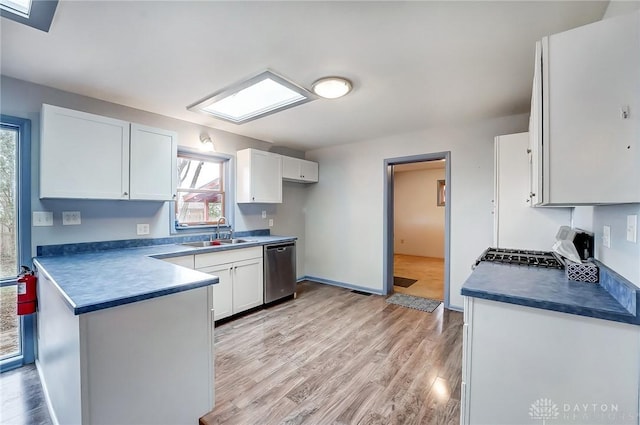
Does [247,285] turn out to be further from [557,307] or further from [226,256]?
[557,307]

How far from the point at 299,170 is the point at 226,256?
1.95 m

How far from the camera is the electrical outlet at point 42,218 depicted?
2.30 meters

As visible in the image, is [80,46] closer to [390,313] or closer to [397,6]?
[397,6]

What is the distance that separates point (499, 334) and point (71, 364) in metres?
2.05

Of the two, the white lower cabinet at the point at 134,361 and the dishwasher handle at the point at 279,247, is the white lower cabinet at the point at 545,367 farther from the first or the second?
the dishwasher handle at the point at 279,247

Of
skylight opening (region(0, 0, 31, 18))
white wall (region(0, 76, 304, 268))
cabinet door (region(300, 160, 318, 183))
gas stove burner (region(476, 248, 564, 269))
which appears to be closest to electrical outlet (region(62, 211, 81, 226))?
white wall (region(0, 76, 304, 268))

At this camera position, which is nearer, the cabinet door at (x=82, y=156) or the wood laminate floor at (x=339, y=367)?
the wood laminate floor at (x=339, y=367)

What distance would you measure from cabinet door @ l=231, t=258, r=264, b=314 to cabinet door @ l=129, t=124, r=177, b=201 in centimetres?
113

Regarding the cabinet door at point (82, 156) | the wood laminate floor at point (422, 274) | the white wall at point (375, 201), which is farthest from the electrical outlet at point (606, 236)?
the cabinet door at point (82, 156)

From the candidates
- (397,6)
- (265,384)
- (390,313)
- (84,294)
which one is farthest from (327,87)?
(390,313)

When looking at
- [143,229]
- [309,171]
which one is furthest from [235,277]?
[309,171]

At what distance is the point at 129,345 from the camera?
131 cm

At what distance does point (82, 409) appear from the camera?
1.18m

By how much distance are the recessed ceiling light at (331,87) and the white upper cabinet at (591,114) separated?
1.34 m
